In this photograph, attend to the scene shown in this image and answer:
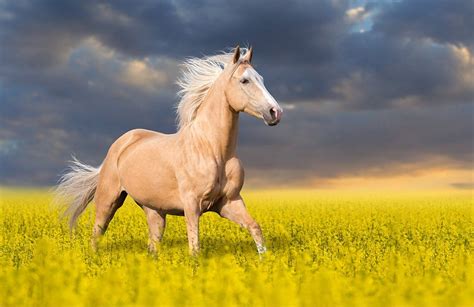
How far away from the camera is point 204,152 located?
8594mm

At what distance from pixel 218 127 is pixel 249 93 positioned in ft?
2.37

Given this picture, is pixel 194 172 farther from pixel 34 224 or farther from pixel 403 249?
pixel 34 224

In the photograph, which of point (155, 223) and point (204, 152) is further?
point (155, 223)

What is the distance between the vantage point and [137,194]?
9.65 metres

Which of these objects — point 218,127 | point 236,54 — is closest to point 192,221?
point 218,127

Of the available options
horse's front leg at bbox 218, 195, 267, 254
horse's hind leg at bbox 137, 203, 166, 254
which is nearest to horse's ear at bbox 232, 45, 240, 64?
horse's front leg at bbox 218, 195, 267, 254

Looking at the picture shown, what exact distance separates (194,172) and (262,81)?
1.63 meters

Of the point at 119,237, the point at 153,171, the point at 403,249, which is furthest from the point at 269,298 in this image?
the point at 119,237

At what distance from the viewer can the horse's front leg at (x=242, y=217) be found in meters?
8.55

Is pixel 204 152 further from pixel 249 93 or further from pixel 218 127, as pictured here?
pixel 249 93

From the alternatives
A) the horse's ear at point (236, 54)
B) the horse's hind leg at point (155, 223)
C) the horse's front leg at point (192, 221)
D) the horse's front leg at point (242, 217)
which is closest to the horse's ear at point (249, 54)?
the horse's ear at point (236, 54)

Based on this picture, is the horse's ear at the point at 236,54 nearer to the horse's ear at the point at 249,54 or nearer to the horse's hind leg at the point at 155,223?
the horse's ear at the point at 249,54

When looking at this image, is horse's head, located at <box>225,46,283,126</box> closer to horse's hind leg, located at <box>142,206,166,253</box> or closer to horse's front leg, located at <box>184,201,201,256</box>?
horse's front leg, located at <box>184,201,201,256</box>

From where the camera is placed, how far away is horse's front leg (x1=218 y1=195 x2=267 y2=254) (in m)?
8.55
